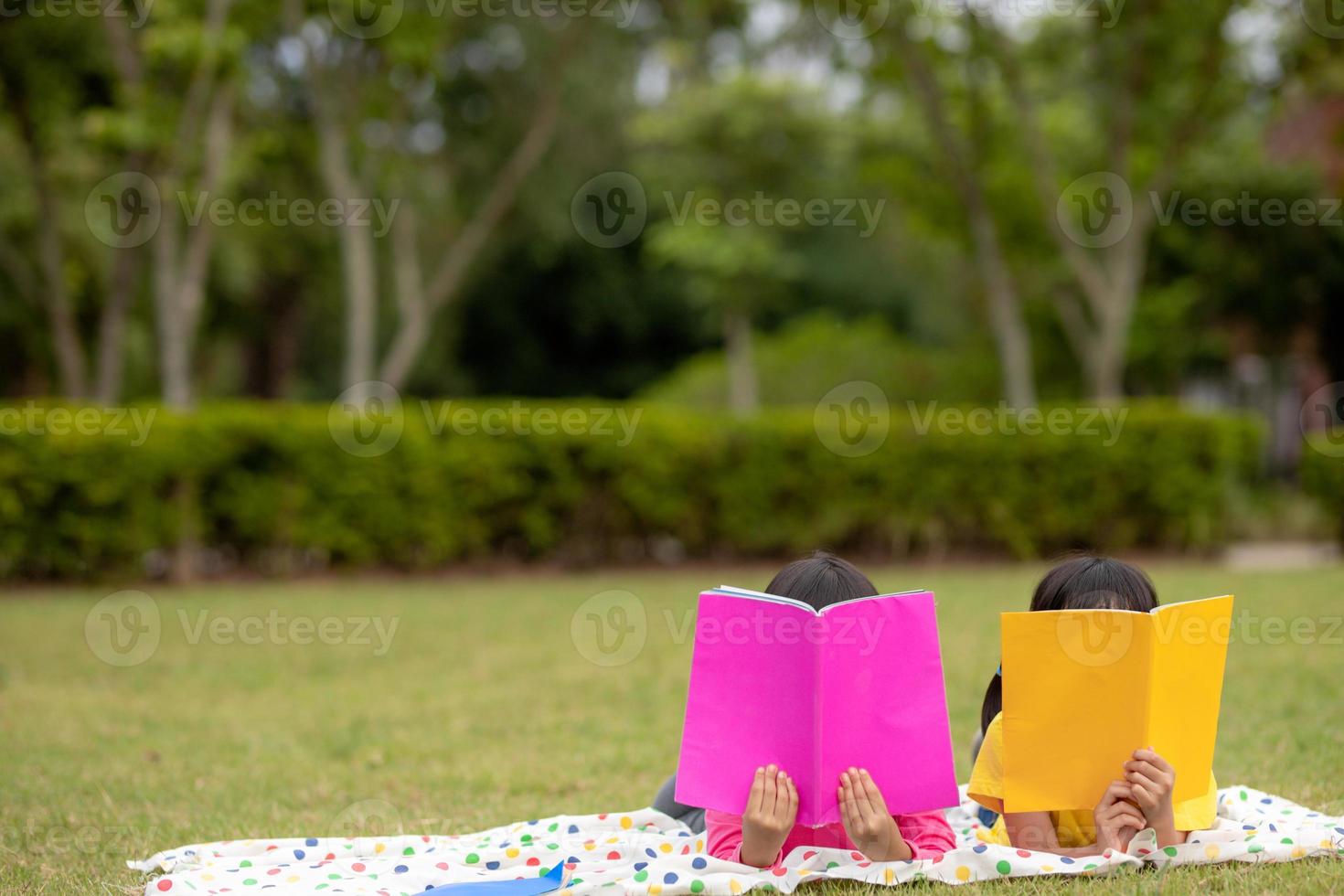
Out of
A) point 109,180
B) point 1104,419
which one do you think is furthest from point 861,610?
point 109,180

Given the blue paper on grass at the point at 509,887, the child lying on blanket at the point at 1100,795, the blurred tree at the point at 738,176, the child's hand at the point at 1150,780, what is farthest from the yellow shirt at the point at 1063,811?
the blurred tree at the point at 738,176

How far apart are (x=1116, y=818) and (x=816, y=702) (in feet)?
2.83

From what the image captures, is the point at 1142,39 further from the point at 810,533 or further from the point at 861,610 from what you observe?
the point at 861,610

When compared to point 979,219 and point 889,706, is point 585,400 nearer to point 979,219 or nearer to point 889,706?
point 979,219

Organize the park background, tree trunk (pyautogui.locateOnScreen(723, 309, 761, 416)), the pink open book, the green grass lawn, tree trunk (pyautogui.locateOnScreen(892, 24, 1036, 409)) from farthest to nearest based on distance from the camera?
tree trunk (pyautogui.locateOnScreen(723, 309, 761, 416))
tree trunk (pyautogui.locateOnScreen(892, 24, 1036, 409))
the park background
the green grass lawn
the pink open book

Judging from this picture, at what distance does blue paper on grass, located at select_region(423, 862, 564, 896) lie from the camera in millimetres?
2900

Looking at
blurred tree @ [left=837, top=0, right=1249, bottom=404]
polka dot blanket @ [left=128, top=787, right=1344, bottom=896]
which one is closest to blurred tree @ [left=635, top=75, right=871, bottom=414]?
blurred tree @ [left=837, top=0, right=1249, bottom=404]

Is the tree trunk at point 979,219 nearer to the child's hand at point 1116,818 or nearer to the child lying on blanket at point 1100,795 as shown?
the child lying on blanket at point 1100,795

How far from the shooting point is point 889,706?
274 cm

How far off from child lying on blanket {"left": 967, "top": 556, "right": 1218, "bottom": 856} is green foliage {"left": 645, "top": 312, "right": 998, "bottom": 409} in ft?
51.1

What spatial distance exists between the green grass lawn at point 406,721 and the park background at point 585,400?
0.03 metres

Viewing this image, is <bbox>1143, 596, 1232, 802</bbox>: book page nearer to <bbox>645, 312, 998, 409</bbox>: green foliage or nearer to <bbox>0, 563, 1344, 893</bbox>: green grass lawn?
<bbox>0, 563, 1344, 893</bbox>: green grass lawn

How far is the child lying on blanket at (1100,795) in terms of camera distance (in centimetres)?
281

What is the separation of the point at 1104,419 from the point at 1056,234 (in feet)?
7.75
